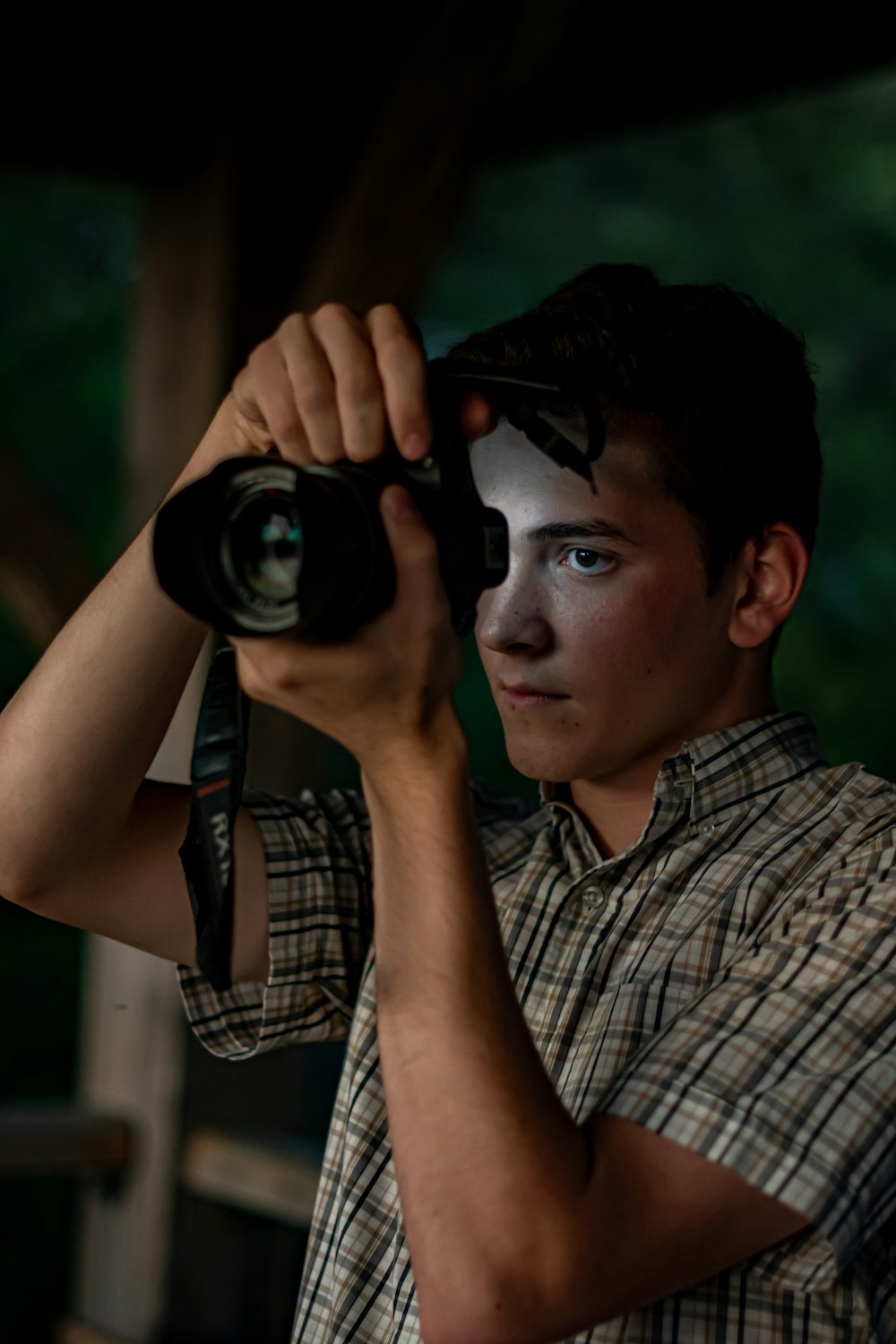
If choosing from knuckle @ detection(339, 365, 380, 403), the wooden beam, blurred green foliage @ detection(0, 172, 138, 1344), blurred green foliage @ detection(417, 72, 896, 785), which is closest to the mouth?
knuckle @ detection(339, 365, 380, 403)

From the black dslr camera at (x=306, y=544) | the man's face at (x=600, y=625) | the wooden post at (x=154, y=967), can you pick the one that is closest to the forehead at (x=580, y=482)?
the man's face at (x=600, y=625)

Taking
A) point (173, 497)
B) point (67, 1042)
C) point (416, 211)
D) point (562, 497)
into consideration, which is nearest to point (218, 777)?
point (173, 497)

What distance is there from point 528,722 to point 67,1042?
22.8 feet

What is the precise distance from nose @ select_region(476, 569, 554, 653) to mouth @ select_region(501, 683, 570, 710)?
3 cm

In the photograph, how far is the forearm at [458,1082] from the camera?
2.79 feet

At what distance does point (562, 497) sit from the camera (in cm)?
124

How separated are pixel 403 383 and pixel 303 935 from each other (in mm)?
563

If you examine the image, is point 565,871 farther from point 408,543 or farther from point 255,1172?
point 255,1172

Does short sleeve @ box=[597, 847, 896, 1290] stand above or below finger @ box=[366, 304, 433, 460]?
below

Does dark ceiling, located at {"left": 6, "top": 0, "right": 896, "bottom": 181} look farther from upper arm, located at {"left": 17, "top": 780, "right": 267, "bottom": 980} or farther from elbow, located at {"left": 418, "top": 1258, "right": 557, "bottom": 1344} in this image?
elbow, located at {"left": 418, "top": 1258, "right": 557, "bottom": 1344}

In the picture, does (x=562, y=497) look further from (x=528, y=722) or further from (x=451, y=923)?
(x=451, y=923)

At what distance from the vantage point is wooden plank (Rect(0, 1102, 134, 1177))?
2.70 meters

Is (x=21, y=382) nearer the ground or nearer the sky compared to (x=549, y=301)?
nearer the sky

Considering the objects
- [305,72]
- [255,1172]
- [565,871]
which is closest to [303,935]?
[565,871]
